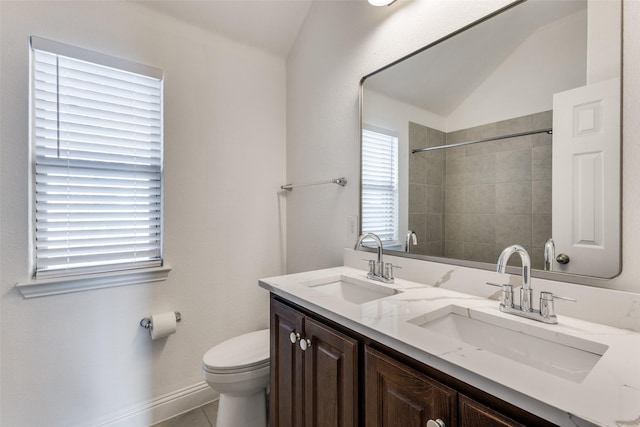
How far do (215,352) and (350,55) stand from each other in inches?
72.1

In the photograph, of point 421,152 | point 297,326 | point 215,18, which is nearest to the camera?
point 297,326

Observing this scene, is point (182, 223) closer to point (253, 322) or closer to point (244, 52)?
point (253, 322)

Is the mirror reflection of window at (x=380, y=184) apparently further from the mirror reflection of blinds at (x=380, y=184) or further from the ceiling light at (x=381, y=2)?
the ceiling light at (x=381, y=2)

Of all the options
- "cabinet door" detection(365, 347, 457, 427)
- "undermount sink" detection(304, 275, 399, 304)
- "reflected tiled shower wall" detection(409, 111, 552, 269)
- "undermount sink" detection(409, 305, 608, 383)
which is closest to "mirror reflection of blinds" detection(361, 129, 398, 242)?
"reflected tiled shower wall" detection(409, 111, 552, 269)

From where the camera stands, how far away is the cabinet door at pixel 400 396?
0.66m

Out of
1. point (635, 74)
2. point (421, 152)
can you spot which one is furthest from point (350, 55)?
point (635, 74)

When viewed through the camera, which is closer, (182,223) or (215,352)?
(215,352)

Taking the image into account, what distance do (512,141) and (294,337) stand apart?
1099mm

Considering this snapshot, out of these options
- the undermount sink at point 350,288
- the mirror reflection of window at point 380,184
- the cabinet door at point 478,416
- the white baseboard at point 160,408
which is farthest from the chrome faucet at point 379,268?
the white baseboard at point 160,408

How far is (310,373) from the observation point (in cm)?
106

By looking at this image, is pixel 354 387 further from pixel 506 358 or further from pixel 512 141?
pixel 512 141

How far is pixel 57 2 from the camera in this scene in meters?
1.45

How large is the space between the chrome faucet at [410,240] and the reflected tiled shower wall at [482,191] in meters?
0.02

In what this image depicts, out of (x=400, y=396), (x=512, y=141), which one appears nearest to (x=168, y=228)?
(x=400, y=396)
